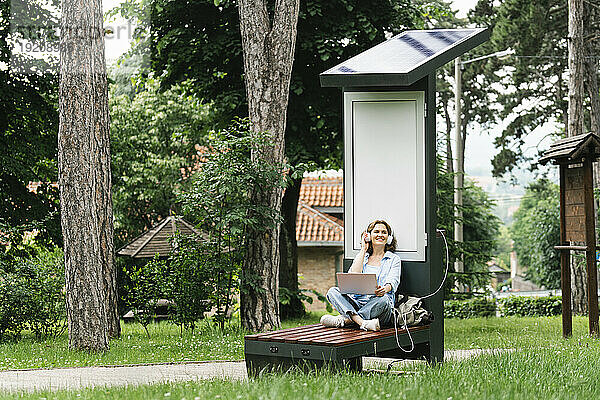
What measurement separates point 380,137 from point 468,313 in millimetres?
14725

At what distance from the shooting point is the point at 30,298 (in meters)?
12.9

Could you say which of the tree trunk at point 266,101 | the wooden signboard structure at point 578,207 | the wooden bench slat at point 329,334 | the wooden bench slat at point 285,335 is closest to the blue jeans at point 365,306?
the wooden bench slat at point 329,334

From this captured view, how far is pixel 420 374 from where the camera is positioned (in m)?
7.56

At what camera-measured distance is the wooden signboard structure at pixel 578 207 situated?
39.6ft

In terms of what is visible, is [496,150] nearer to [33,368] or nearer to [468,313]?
[468,313]

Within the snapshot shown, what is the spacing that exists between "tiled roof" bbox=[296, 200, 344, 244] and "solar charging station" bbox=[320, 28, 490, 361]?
20366 millimetres

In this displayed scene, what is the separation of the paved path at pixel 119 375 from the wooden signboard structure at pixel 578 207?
3.52m

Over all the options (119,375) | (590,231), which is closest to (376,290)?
(119,375)

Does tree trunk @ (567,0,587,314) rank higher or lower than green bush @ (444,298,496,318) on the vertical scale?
higher

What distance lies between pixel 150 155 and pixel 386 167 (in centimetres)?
1939

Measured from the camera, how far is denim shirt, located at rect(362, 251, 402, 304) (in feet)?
28.5

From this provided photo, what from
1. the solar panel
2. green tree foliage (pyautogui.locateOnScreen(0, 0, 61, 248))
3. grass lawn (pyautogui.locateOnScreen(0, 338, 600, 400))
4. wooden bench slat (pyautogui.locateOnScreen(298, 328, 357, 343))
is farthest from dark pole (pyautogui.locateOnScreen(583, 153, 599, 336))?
green tree foliage (pyautogui.locateOnScreen(0, 0, 61, 248))

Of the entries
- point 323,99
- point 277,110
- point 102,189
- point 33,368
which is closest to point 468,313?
point 323,99

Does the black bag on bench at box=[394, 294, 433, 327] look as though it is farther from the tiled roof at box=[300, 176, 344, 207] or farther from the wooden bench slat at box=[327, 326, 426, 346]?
the tiled roof at box=[300, 176, 344, 207]
